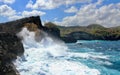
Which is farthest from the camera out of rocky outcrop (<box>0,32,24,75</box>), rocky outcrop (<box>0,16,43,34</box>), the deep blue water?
rocky outcrop (<box>0,16,43,34</box>)

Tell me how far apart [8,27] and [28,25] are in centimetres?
418

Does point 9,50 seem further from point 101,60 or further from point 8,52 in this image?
point 101,60

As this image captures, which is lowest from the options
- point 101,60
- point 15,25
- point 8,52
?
point 101,60

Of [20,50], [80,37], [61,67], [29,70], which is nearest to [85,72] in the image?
[61,67]

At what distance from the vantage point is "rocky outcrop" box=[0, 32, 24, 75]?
2323cm

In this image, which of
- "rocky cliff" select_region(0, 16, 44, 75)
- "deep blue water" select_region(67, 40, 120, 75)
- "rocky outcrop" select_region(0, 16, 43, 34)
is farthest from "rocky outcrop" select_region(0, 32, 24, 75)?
"rocky outcrop" select_region(0, 16, 43, 34)

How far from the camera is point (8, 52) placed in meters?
27.3

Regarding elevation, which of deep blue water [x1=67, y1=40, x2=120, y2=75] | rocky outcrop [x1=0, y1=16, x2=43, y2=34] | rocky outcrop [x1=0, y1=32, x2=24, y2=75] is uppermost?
rocky outcrop [x1=0, y1=16, x2=43, y2=34]

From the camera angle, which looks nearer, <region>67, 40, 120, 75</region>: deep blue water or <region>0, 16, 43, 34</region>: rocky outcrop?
<region>67, 40, 120, 75</region>: deep blue water

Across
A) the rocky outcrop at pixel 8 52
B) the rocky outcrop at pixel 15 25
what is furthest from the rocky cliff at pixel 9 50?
the rocky outcrop at pixel 15 25

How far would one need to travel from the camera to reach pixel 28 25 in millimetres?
62250

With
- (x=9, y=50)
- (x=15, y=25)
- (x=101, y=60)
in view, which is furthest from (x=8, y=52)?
(x=15, y=25)

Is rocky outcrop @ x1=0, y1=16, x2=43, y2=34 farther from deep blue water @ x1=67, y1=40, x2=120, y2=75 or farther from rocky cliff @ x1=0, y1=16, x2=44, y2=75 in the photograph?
rocky cliff @ x1=0, y1=16, x2=44, y2=75

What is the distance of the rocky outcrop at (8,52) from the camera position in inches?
915
